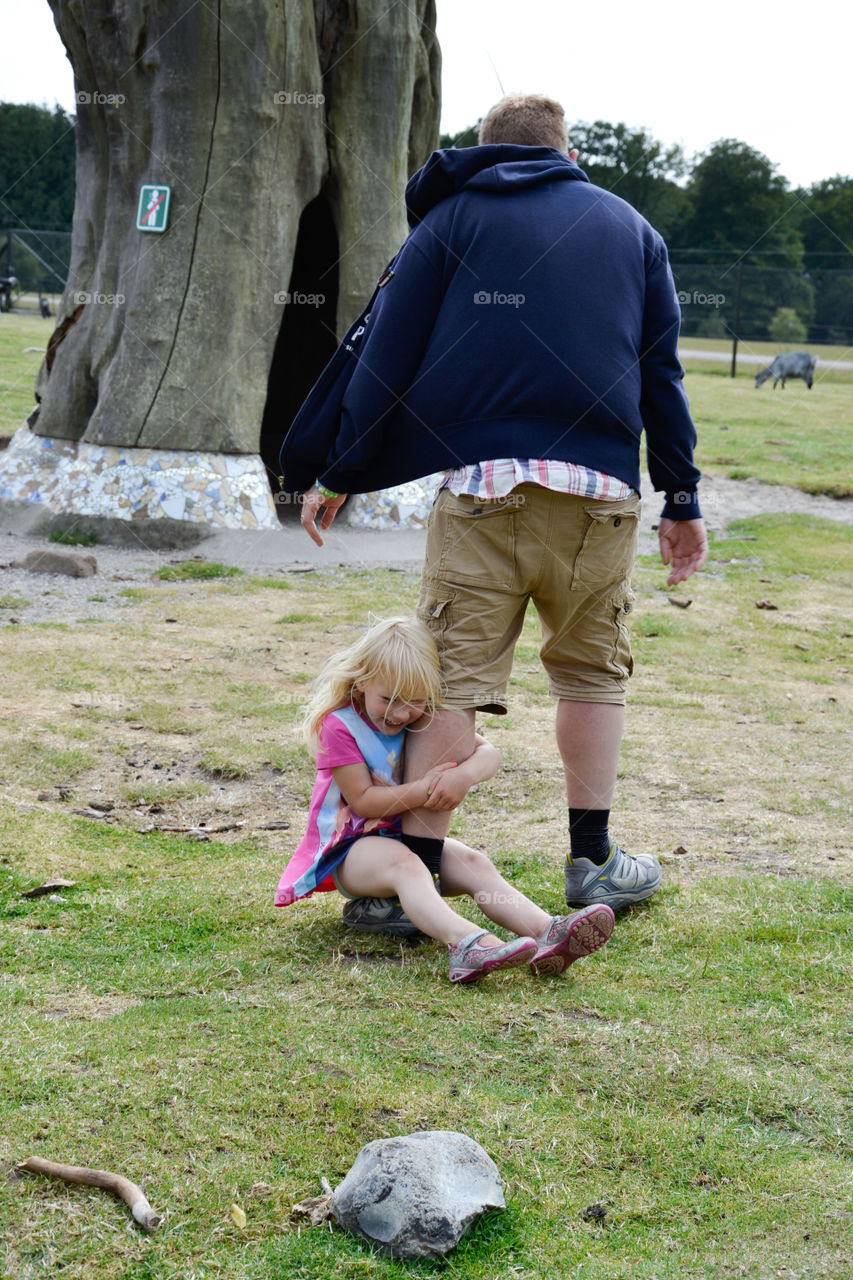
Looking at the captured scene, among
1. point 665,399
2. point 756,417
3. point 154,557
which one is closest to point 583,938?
point 665,399

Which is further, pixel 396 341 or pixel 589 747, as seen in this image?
pixel 589 747

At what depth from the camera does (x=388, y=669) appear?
3045mm

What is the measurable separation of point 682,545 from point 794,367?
2408 centimetres

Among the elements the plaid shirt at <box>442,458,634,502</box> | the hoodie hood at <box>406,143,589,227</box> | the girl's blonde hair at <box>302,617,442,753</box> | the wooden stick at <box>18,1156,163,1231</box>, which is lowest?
the wooden stick at <box>18,1156,163,1231</box>

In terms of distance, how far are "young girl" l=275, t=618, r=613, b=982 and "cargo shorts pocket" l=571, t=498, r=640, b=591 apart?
1.39ft

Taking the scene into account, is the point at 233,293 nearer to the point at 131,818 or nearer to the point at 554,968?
the point at 131,818

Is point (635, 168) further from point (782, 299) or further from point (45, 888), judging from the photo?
point (45, 888)

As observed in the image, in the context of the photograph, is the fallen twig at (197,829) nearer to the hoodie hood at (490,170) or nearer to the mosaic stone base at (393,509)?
the hoodie hood at (490,170)

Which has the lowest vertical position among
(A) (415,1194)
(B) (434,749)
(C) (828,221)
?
(A) (415,1194)

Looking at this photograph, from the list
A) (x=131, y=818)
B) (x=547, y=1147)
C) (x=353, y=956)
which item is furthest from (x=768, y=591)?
(x=547, y=1147)

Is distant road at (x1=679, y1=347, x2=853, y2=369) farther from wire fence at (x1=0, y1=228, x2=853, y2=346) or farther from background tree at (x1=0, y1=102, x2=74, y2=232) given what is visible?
background tree at (x1=0, y1=102, x2=74, y2=232)

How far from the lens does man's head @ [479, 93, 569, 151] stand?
10.8 ft

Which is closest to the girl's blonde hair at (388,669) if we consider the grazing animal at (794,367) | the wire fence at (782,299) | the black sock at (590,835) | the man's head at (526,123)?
the black sock at (590,835)

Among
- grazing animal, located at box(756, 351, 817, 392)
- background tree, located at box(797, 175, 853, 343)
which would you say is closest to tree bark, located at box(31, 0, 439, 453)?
grazing animal, located at box(756, 351, 817, 392)
